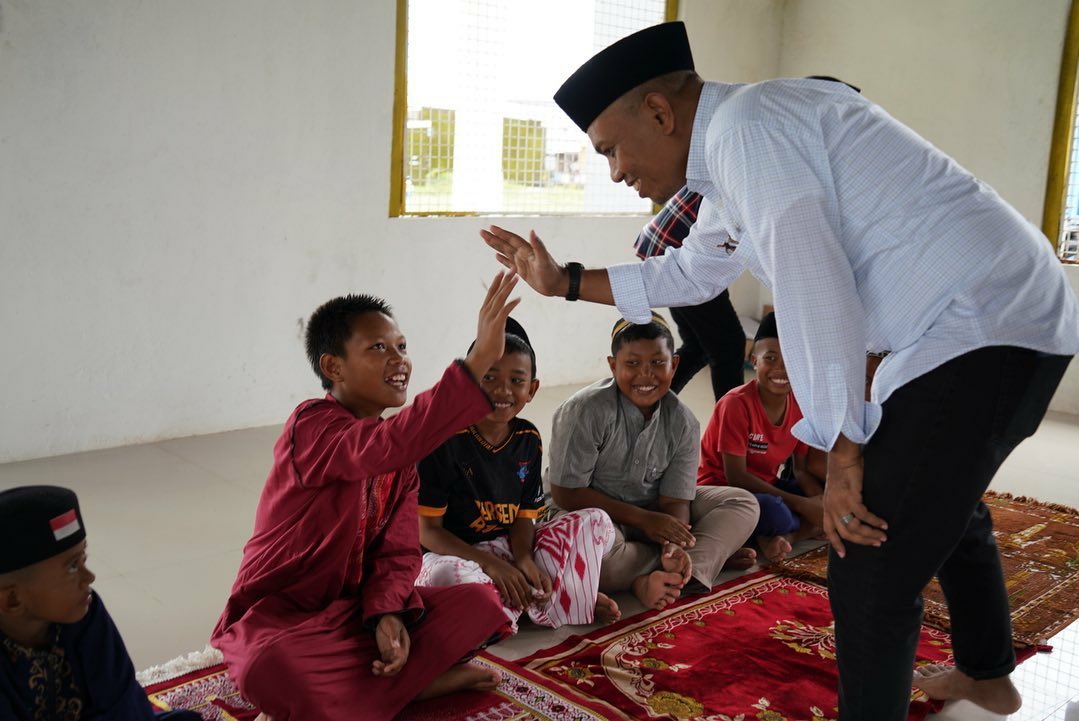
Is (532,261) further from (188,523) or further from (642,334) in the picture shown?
(188,523)

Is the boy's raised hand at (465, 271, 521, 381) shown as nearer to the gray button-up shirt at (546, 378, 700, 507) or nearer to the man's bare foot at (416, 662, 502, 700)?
the man's bare foot at (416, 662, 502, 700)

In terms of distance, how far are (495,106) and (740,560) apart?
2.93 m

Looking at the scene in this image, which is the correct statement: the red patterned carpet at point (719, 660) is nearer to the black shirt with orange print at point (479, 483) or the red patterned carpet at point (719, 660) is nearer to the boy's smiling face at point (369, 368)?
the black shirt with orange print at point (479, 483)

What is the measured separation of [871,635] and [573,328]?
4221 millimetres

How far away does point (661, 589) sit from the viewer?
2568 mm

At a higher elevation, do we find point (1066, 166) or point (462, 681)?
point (1066, 166)

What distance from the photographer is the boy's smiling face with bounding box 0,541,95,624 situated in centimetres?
147

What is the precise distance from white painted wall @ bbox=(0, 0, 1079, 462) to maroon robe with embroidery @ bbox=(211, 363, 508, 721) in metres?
2.17

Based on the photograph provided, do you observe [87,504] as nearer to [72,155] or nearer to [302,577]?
[72,155]

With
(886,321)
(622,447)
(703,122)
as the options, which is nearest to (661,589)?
(622,447)

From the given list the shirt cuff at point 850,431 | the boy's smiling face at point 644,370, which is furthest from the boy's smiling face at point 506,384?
the shirt cuff at point 850,431

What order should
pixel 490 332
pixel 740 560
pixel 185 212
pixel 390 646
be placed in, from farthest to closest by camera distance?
pixel 185 212 < pixel 740 560 < pixel 390 646 < pixel 490 332

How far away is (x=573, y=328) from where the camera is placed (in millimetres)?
5688

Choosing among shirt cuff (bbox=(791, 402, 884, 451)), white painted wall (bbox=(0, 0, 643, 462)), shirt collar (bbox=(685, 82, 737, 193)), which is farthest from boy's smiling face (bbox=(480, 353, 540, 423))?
white painted wall (bbox=(0, 0, 643, 462))
